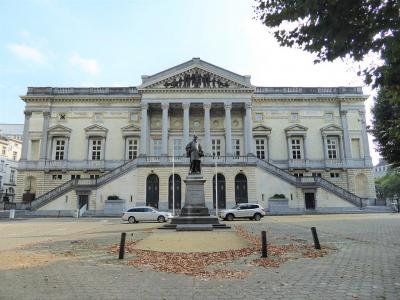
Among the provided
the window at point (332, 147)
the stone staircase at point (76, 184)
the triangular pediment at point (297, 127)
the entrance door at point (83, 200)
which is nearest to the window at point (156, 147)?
the stone staircase at point (76, 184)

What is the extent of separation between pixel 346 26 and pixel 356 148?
4907 centimetres

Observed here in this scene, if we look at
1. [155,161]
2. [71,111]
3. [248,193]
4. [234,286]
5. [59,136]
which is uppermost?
[71,111]

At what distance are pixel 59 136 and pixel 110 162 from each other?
8707 mm

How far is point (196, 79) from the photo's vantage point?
4891 cm

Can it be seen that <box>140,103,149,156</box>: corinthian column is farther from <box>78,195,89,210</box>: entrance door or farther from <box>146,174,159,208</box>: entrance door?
<box>78,195,89,210</box>: entrance door

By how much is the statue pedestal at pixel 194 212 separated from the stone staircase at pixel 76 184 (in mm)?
24389

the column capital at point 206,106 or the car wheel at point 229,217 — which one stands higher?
the column capital at point 206,106

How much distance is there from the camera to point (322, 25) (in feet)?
25.0

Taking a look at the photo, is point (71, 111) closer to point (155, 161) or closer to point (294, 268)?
point (155, 161)

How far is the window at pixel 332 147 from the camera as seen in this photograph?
51781 mm

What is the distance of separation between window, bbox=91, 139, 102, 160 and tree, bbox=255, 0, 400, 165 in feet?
151

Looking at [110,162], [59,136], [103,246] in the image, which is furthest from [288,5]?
[59,136]

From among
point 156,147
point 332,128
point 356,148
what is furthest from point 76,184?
point 356,148

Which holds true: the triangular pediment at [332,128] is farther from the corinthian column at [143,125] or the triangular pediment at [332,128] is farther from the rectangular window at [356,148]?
the corinthian column at [143,125]
